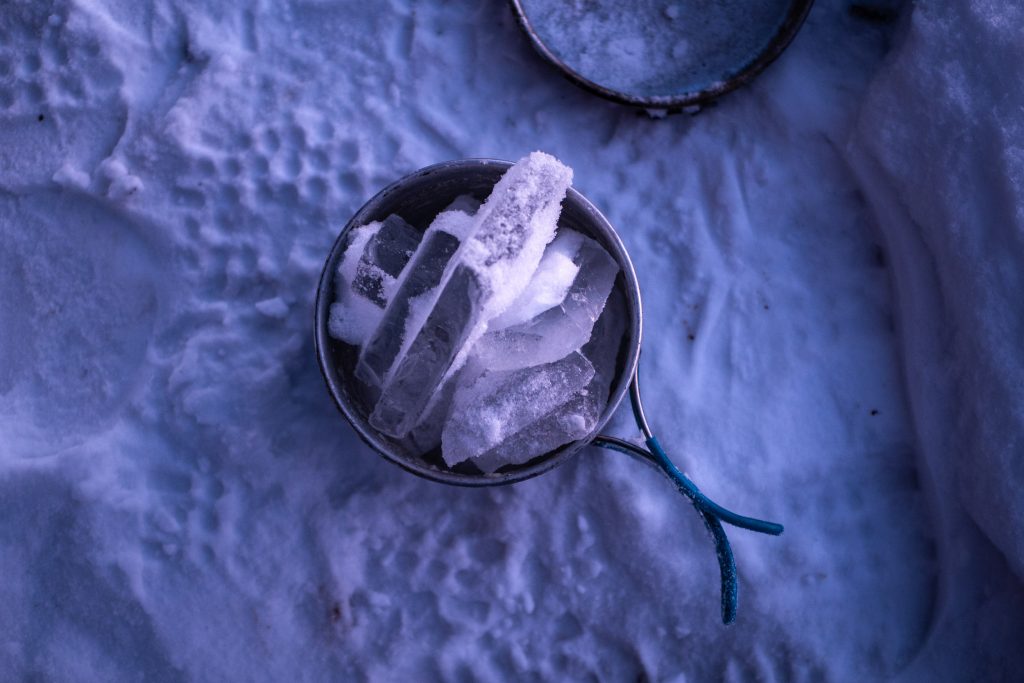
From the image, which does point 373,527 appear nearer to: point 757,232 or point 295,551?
point 295,551

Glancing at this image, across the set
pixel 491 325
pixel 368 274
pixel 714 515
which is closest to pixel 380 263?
pixel 368 274

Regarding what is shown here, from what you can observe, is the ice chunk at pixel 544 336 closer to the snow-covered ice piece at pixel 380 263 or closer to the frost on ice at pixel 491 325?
the frost on ice at pixel 491 325

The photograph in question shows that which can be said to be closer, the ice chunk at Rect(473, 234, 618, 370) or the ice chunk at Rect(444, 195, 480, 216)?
the ice chunk at Rect(473, 234, 618, 370)

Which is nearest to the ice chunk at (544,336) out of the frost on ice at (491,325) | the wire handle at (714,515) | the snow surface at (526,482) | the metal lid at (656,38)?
the frost on ice at (491,325)

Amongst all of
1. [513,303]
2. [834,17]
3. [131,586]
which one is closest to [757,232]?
[834,17]

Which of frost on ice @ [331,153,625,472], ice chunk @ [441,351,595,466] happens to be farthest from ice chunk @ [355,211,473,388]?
ice chunk @ [441,351,595,466]

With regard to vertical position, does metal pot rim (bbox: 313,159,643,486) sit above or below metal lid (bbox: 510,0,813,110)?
below

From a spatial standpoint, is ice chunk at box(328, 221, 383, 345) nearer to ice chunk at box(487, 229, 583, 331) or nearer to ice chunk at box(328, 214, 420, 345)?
ice chunk at box(328, 214, 420, 345)
